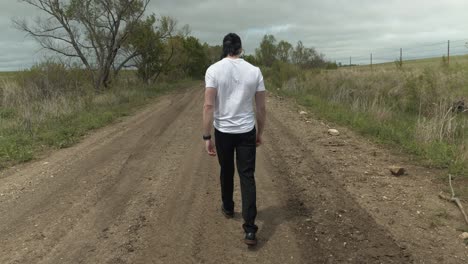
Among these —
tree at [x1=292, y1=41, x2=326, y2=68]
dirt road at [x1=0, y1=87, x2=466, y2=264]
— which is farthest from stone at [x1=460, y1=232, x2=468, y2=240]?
tree at [x1=292, y1=41, x2=326, y2=68]

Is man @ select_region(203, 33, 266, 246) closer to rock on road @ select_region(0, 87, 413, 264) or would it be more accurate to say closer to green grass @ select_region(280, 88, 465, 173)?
rock on road @ select_region(0, 87, 413, 264)

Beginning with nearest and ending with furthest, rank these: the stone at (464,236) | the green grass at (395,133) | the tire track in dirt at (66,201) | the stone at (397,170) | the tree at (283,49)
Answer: the stone at (464,236), the tire track in dirt at (66,201), the stone at (397,170), the green grass at (395,133), the tree at (283,49)

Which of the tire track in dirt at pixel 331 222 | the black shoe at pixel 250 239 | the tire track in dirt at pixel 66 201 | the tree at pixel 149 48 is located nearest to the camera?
the tire track in dirt at pixel 331 222

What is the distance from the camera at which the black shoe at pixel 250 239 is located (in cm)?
422

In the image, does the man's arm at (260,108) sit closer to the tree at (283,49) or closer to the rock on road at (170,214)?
the rock on road at (170,214)

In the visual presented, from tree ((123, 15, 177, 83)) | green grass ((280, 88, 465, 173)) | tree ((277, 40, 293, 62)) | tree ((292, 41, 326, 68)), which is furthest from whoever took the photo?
tree ((277, 40, 293, 62))

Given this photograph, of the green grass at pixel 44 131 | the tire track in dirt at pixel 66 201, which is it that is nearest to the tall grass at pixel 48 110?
the green grass at pixel 44 131

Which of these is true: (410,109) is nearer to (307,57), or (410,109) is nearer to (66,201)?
(66,201)

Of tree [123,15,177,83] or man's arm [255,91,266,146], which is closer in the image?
man's arm [255,91,266,146]

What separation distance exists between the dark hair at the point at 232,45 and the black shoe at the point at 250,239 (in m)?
1.93

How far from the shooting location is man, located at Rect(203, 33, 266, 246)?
14.0 feet

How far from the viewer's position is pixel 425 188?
5.82m

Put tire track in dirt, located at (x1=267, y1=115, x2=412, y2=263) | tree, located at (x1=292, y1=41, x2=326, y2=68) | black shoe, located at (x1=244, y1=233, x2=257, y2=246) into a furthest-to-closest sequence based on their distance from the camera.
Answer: tree, located at (x1=292, y1=41, x2=326, y2=68)
black shoe, located at (x1=244, y1=233, x2=257, y2=246)
tire track in dirt, located at (x1=267, y1=115, x2=412, y2=263)

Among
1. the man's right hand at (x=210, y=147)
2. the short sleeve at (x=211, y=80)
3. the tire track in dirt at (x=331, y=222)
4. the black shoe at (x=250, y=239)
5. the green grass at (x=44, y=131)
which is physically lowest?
the tire track in dirt at (x=331, y=222)
